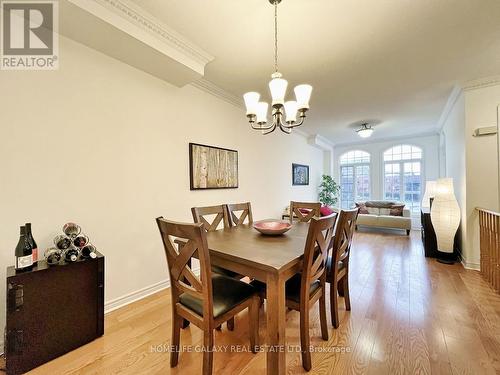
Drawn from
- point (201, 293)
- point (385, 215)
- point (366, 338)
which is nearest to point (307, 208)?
point (366, 338)

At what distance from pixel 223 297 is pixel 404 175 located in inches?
266

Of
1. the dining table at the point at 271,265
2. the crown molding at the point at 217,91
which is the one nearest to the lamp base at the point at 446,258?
the dining table at the point at 271,265

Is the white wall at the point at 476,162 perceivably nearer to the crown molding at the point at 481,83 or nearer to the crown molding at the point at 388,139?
the crown molding at the point at 481,83

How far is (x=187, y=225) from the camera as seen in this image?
1155 mm

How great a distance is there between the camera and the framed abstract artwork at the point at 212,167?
2.82 metres

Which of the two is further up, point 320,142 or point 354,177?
point 320,142

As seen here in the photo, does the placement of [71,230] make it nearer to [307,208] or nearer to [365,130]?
[307,208]

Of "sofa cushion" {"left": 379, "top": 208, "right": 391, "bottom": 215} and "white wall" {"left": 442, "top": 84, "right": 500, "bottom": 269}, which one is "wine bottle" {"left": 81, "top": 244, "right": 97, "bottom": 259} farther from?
"sofa cushion" {"left": 379, "top": 208, "right": 391, "bottom": 215}

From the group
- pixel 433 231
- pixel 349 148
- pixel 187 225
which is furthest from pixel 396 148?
pixel 187 225

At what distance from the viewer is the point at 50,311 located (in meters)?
1.49

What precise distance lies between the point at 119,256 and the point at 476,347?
9.83 ft

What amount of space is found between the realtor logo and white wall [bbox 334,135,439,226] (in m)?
7.06

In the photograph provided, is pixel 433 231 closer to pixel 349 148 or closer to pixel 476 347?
pixel 476 347

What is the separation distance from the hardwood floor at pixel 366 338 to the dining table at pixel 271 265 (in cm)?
35
